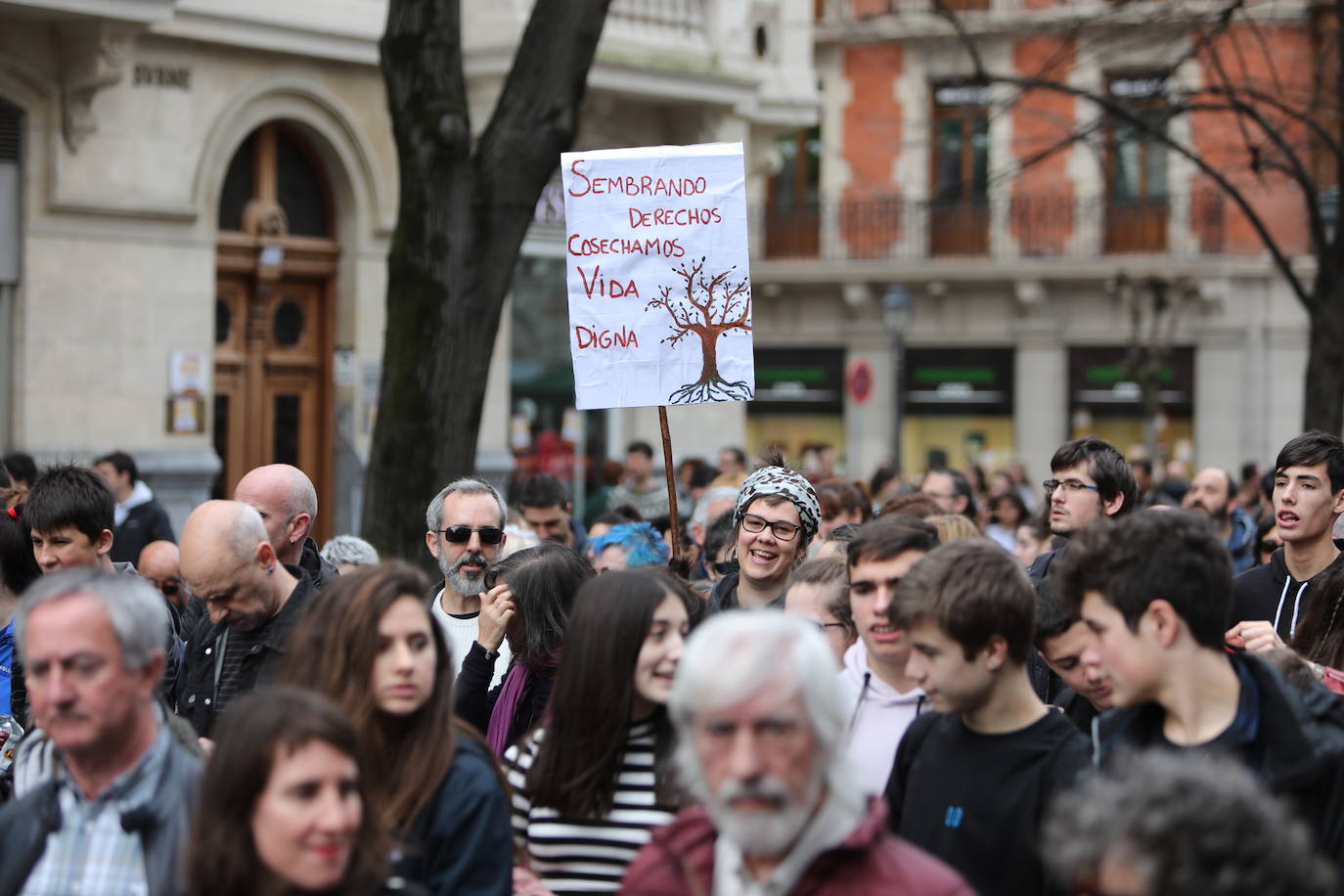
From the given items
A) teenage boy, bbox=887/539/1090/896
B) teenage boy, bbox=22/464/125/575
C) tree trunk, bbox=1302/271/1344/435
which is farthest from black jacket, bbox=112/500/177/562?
tree trunk, bbox=1302/271/1344/435

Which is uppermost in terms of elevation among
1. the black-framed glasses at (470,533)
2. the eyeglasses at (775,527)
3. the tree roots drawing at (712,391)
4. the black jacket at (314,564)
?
the tree roots drawing at (712,391)

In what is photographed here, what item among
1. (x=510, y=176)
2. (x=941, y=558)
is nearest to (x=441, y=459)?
(x=510, y=176)

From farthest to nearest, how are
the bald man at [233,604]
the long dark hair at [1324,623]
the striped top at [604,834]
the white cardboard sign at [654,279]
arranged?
the white cardboard sign at [654,279], the long dark hair at [1324,623], the bald man at [233,604], the striped top at [604,834]

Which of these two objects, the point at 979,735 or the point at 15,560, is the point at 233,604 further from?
the point at 979,735

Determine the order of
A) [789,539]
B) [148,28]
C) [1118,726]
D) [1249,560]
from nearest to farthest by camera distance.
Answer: [1118,726]
[789,539]
[1249,560]
[148,28]

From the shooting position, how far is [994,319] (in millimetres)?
33125

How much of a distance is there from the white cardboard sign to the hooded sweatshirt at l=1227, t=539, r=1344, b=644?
2070 millimetres

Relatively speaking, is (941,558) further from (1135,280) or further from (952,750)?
(1135,280)

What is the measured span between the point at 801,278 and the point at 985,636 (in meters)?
29.8

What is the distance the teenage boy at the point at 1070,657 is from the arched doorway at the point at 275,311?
1217cm

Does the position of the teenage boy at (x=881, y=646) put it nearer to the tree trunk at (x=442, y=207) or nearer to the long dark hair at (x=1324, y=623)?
the long dark hair at (x=1324, y=623)

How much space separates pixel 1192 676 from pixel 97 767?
7.49ft

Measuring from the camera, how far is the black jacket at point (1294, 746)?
150 inches

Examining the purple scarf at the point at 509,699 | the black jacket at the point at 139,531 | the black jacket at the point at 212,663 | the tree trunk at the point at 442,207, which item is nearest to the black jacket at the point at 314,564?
the black jacket at the point at 212,663
